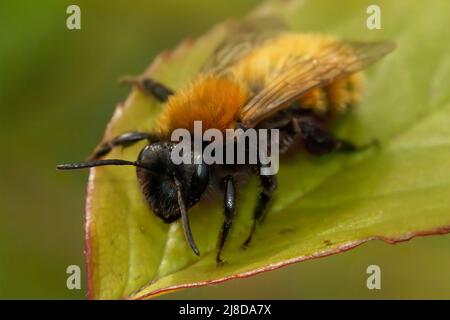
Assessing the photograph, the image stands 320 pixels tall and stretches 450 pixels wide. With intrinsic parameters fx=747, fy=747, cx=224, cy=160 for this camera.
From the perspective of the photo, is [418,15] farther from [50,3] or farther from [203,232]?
[50,3]

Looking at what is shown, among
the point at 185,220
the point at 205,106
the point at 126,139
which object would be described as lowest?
the point at 185,220

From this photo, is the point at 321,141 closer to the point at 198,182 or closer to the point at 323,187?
the point at 323,187

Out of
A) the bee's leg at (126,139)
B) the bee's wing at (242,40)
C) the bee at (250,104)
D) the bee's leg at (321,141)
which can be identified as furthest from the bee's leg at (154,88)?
the bee's leg at (321,141)

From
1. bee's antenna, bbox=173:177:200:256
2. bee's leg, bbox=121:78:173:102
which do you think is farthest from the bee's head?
bee's leg, bbox=121:78:173:102

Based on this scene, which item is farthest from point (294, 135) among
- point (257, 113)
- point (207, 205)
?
point (207, 205)

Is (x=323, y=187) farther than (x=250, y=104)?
Yes

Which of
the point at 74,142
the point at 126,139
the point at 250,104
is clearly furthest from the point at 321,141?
the point at 74,142

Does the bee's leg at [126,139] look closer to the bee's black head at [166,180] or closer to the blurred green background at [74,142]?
the bee's black head at [166,180]
